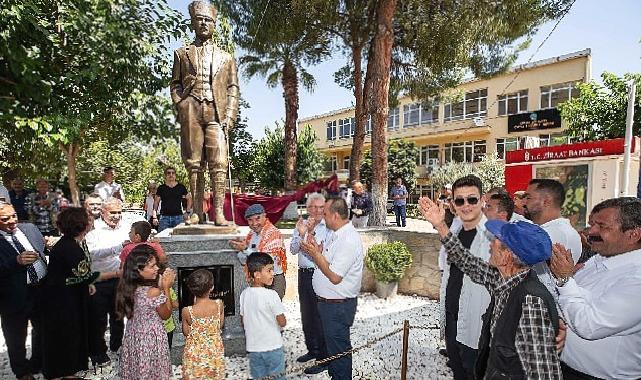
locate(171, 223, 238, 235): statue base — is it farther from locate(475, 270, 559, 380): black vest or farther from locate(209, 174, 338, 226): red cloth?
locate(209, 174, 338, 226): red cloth

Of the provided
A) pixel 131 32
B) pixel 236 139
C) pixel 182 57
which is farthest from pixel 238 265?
pixel 236 139

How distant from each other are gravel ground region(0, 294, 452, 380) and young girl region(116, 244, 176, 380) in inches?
45.9

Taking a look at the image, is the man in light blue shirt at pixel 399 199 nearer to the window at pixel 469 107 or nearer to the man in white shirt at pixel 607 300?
the man in white shirt at pixel 607 300

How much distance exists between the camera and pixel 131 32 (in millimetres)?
8727

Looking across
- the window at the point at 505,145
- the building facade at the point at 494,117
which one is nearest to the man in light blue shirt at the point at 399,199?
the building facade at the point at 494,117

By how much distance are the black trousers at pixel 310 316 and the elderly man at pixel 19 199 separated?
6.68m

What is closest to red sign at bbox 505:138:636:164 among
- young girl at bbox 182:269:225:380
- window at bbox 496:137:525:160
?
young girl at bbox 182:269:225:380

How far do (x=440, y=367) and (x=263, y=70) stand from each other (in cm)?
1915

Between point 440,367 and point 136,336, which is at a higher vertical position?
point 136,336

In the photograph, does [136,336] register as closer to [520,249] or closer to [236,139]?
[520,249]

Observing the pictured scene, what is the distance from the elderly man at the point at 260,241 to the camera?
452cm

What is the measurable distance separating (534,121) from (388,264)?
26.3m

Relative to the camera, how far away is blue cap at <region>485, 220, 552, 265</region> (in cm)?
212

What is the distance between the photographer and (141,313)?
129 inches
